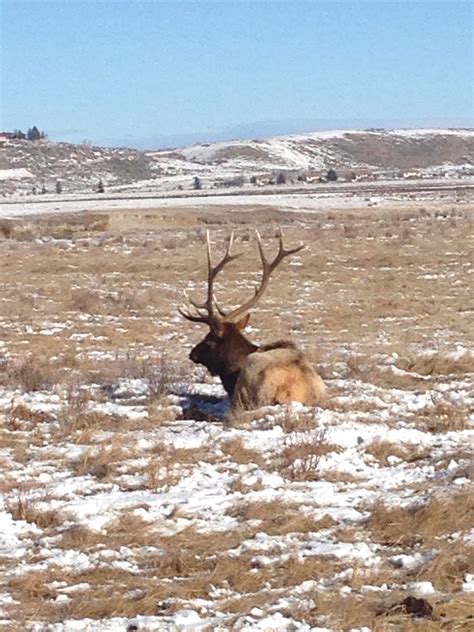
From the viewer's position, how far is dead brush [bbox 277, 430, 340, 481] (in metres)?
7.82

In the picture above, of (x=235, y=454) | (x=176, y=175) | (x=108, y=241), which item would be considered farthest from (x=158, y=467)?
(x=176, y=175)

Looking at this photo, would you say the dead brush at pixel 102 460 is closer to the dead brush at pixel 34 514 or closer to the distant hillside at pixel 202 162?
the dead brush at pixel 34 514

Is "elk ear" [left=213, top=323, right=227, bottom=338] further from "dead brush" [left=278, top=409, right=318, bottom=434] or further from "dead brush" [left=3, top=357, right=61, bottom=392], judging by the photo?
"dead brush" [left=278, top=409, right=318, bottom=434]

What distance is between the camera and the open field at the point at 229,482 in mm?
5430

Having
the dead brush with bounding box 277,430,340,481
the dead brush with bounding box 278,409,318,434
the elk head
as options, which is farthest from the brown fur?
the dead brush with bounding box 277,430,340,481

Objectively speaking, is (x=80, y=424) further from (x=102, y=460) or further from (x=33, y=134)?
(x=33, y=134)

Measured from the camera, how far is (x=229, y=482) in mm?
7691

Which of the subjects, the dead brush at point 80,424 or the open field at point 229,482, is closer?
the open field at point 229,482

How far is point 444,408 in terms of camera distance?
32.3 ft

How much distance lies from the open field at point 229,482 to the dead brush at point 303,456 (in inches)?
0.9

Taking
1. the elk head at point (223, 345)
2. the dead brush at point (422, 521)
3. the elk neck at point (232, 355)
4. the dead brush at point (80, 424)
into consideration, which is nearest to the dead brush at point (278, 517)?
the dead brush at point (422, 521)

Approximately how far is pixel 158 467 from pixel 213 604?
2.61 meters

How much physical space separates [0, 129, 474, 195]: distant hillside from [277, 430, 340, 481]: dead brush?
95.2m

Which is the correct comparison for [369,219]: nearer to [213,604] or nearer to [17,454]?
[17,454]
